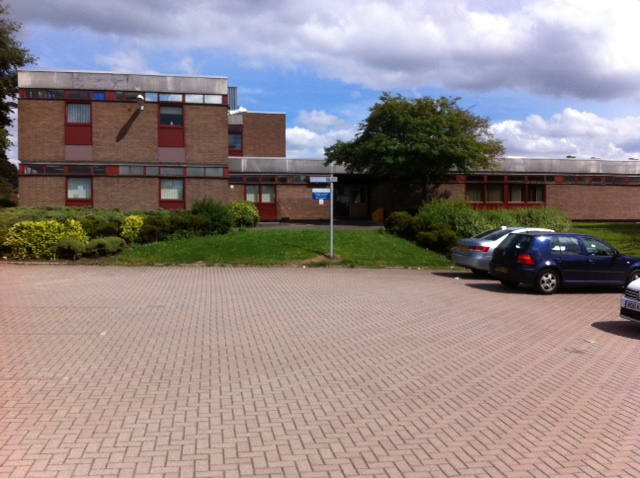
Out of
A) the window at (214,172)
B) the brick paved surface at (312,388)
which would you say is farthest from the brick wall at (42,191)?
the brick paved surface at (312,388)

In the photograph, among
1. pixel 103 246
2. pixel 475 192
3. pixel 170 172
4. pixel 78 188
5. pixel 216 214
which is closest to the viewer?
pixel 103 246

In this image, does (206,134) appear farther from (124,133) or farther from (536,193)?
(536,193)

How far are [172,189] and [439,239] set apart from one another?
46.5 ft

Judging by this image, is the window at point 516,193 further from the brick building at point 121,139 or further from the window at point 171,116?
the window at point 171,116

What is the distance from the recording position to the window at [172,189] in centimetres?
3047

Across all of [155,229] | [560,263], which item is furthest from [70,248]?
[560,263]

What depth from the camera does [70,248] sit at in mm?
18938

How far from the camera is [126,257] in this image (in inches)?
773

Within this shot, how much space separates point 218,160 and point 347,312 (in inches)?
815

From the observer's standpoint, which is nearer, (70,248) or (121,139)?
(70,248)

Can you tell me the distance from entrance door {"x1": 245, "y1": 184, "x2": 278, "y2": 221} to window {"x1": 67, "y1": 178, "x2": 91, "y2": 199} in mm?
9592

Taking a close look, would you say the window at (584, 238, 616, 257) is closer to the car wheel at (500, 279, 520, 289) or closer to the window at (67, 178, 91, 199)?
the car wheel at (500, 279, 520, 289)

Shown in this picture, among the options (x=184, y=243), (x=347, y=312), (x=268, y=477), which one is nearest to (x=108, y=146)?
(x=184, y=243)

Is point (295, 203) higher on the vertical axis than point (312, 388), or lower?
higher
